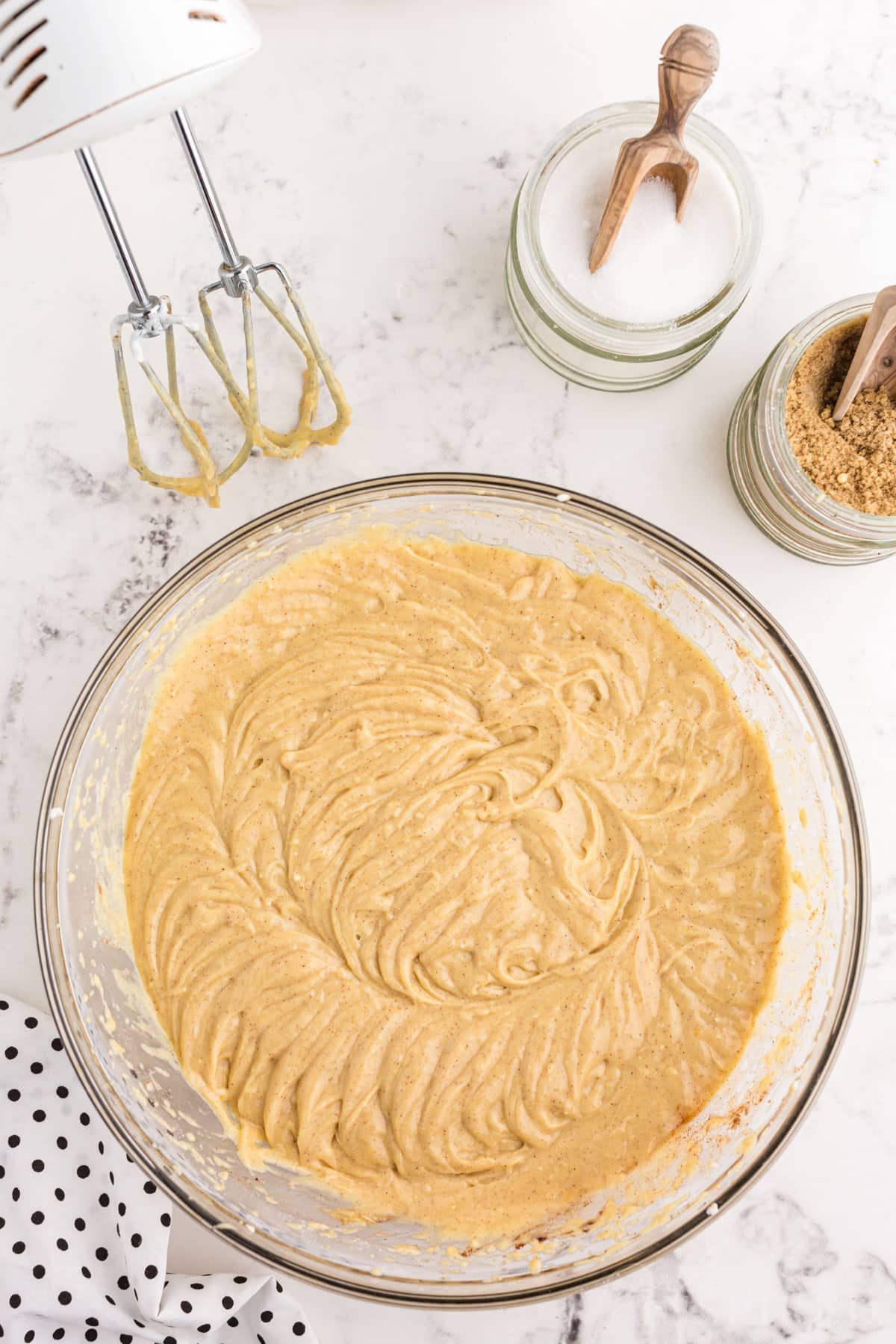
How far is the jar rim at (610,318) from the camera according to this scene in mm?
1988

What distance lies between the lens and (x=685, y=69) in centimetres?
183

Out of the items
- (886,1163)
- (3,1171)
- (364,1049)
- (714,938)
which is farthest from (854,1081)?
(3,1171)

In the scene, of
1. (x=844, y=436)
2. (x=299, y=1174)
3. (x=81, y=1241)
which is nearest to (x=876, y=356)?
(x=844, y=436)

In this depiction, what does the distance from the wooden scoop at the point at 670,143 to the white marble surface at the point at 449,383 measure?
35 centimetres

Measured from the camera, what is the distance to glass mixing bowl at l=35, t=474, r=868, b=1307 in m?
1.96

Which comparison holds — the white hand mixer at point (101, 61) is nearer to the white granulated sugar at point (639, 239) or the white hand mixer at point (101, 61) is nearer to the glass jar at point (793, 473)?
the white granulated sugar at point (639, 239)

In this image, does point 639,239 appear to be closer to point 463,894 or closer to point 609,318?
point 609,318

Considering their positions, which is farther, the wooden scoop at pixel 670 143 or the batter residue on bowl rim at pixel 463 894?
the batter residue on bowl rim at pixel 463 894

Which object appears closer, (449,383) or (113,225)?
(113,225)

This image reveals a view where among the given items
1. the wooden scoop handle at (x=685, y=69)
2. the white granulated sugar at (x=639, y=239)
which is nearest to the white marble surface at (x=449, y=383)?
the white granulated sugar at (x=639, y=239)

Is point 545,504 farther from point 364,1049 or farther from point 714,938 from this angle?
point 364,1049

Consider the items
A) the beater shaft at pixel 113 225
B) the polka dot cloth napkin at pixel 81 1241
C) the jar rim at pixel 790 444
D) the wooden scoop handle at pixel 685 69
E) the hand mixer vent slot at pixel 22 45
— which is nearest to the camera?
the hand mixer vent slot at pixel 22 45

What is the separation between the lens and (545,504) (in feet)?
6.80

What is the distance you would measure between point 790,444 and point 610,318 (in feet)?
1.41
